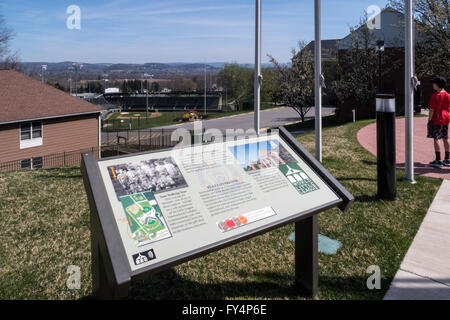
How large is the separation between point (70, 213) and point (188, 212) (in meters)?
4.01

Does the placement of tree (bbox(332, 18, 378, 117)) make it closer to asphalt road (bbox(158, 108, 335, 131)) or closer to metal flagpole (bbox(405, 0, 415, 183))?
asphalt road (bbox(158, 108, 335, 131))

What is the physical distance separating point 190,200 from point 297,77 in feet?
100

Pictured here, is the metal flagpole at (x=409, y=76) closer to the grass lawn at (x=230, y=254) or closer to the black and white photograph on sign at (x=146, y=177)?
the grass lawn at (x=230, y=254)

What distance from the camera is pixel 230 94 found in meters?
94.8

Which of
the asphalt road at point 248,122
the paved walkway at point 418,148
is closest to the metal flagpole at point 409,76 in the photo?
the paved walkway at point 418,148

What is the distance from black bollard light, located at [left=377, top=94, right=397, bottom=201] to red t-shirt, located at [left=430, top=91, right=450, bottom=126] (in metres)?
2.78

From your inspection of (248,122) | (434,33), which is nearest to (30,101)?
(434,33)

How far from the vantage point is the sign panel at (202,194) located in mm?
2689

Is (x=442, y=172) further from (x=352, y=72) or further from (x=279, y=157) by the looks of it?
(x=352, y=72)

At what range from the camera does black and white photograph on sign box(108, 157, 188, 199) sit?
114 inches

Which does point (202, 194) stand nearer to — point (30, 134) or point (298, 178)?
point (298, 178)

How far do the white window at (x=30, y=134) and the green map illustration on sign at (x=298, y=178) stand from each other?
21.1m

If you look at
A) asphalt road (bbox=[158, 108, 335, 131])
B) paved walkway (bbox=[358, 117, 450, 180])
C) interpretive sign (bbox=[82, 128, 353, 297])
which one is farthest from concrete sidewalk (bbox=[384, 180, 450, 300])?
asphalt road (bbox=[158, 108, 335, 131])
